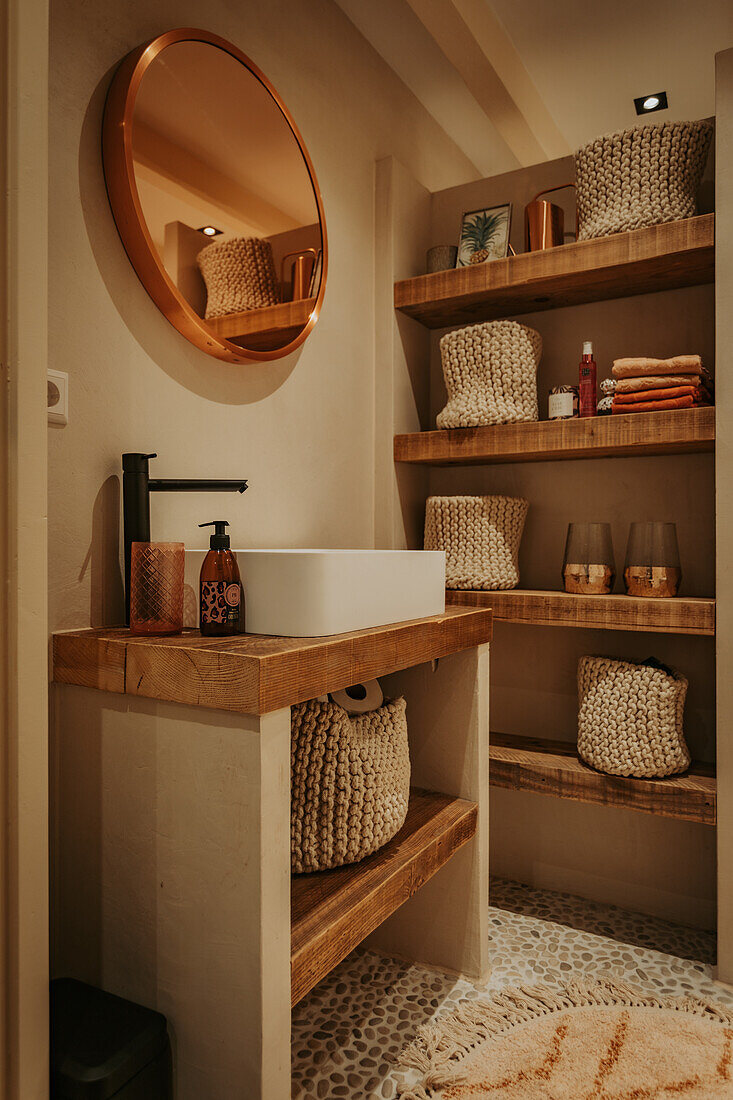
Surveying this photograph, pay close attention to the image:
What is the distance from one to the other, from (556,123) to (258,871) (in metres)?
2.61

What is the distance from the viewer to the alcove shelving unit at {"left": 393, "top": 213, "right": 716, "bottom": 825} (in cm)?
175

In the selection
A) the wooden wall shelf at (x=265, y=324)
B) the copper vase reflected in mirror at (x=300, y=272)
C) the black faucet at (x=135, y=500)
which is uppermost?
the copper vase reflected in mirror at (x=300, y=272)

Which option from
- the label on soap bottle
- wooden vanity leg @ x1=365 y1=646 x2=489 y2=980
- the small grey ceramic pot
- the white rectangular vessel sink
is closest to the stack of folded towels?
the small grey ceramic pot

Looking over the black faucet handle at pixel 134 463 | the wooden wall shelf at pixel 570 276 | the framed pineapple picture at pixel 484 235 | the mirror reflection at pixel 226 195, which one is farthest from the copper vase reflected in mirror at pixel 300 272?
the black faucet handle at pixel 134 463

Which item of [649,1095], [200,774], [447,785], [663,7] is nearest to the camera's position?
[200,774]

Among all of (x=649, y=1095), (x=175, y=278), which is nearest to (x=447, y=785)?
(x=649, y=1095)

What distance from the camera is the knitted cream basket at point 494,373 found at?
1971 mm

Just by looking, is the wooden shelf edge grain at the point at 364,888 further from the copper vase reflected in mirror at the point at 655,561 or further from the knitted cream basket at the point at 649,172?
the knitted cream basket at the point at 649,172

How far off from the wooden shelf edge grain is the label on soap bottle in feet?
1.61

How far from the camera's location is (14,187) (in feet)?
2.94

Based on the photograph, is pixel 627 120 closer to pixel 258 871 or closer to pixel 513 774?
pixel 513 774

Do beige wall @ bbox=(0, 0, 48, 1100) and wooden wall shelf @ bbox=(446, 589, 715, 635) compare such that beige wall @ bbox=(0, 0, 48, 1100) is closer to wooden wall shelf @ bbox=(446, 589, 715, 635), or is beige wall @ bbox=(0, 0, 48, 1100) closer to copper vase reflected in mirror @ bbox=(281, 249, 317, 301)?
copper vase reflected in mirror @ bbox=(281, 249, 317, 301)

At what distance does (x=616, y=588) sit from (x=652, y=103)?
1.60 metres

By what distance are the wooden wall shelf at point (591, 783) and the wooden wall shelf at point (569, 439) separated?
84 cm
